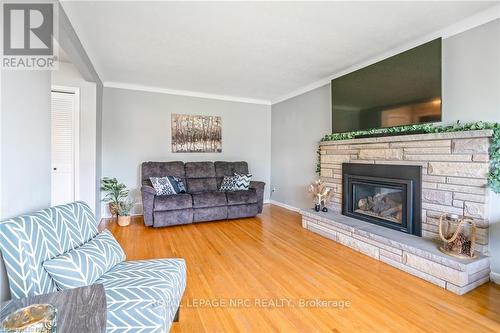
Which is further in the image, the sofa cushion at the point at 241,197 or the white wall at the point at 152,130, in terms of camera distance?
the white wall at the point at 152,130

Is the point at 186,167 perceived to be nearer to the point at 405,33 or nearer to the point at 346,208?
the point at 346,208

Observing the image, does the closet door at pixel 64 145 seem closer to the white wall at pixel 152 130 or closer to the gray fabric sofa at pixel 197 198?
the white wall at pixel 152 130

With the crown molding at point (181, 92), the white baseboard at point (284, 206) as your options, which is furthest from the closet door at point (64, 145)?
the white baseboard at point (284, 206)

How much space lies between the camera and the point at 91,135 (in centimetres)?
Answer: 362

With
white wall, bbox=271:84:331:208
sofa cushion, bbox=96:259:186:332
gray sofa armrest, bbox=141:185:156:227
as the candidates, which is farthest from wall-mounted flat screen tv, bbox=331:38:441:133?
gray sofa armrest, bbox=141:185:156:227

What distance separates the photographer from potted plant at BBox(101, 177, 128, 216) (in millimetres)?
3971

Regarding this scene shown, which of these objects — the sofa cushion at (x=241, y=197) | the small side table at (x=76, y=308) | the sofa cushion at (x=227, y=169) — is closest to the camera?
the small side table at (x=76, y=308)

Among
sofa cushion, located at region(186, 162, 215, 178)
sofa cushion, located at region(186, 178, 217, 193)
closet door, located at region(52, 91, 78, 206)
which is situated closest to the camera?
closet door, located at region(52, 91, 78, 206)

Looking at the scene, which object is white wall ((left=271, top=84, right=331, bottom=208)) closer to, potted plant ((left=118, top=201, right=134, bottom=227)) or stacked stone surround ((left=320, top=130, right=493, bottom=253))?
stacked stone surround ((left=320, top=130, right=493, bottom=253))

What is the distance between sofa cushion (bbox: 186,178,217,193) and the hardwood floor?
130 cm

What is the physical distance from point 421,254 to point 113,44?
12.9ft

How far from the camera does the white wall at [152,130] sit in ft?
14.2

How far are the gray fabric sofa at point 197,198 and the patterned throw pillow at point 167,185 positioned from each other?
0.15 m

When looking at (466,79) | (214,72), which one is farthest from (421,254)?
(214,72)
